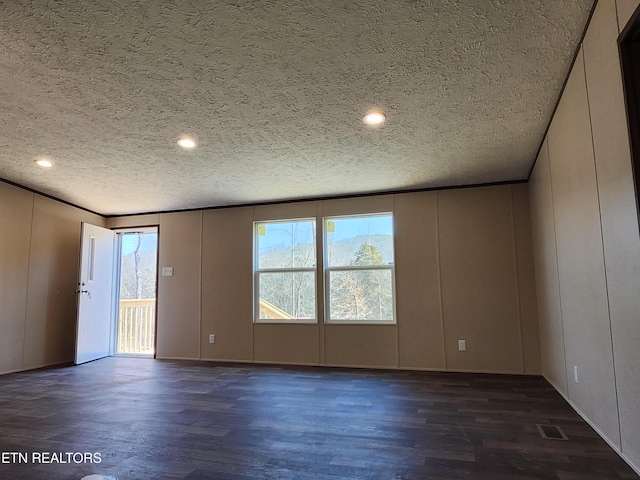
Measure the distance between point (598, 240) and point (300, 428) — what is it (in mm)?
2333

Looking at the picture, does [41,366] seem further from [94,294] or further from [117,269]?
[117,269]

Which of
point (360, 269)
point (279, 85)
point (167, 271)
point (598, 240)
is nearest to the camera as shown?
point (598, 240)

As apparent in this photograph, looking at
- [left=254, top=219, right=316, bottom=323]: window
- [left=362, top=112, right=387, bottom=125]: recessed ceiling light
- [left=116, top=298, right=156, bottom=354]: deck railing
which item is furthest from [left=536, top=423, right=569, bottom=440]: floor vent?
[left=116, top=298, right=156, bottom=354]: deck railing

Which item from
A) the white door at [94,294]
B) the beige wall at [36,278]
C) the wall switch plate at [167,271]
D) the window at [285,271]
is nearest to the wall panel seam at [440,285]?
the window at [285,271]

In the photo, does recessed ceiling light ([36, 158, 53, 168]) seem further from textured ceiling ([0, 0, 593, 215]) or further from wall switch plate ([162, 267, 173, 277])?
wall switch plate ([162, 267, 173, 277])

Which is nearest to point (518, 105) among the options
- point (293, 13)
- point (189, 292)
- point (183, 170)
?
point (293, 13)

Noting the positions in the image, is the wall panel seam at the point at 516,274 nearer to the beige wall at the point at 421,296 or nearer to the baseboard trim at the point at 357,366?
the beige wall at the point at 421,296

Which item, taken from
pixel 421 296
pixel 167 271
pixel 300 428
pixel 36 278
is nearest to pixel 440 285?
pixel 421 296

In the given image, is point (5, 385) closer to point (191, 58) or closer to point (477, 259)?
point (191, 58)

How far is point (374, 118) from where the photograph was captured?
3.25m

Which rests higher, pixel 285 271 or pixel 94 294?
Result: pixel 285 271

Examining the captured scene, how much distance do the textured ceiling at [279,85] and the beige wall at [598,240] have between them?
0.82 feet

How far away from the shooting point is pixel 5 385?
430 cm

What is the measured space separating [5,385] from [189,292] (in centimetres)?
243
